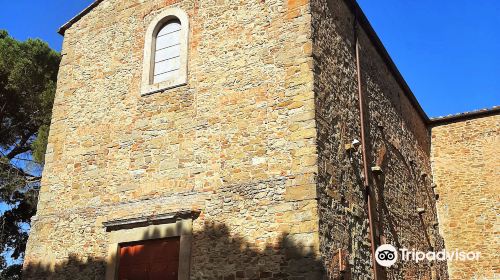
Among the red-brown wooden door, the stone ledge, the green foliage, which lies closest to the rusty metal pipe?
the stone ledge

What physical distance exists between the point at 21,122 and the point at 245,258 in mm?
10881

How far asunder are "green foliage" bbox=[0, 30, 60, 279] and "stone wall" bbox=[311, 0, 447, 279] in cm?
900

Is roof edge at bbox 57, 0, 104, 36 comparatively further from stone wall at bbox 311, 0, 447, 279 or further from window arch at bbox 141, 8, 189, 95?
stone wall at bbox 311, 0, 447, 279

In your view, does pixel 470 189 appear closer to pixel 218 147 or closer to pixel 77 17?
pixel 218 147

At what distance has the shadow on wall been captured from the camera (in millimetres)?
6902

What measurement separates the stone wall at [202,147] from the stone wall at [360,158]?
0.40 meters

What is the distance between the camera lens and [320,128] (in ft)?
25.8

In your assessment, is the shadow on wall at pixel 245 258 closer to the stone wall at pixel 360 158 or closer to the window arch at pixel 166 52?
the stone wall at pixel 360 158

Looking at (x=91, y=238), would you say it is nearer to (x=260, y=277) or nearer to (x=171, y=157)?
(x=171, y=157)

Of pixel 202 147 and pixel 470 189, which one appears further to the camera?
pixel 470 189

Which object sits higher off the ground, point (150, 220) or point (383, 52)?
point (383, 52)

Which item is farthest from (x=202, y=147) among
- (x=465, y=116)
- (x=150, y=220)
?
(x=465, y=116)

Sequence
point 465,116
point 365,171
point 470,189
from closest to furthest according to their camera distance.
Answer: point 365,171 < point 470,189 < point 465,116

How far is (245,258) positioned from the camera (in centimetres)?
734
